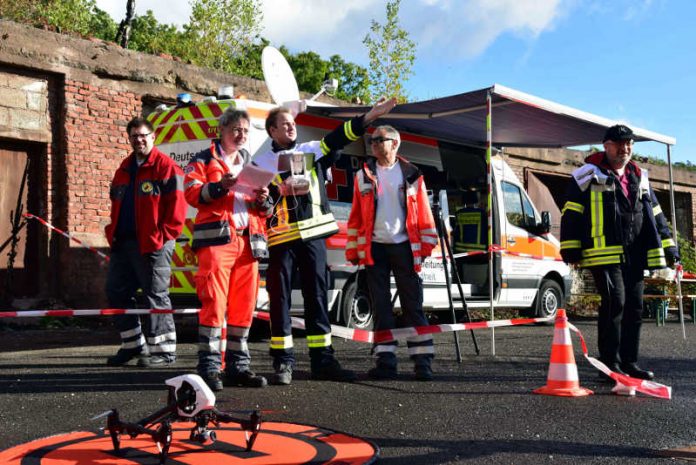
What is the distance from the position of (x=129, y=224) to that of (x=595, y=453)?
4.33 meters

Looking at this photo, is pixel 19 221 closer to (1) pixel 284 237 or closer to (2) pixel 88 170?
(2) pixel 88 170

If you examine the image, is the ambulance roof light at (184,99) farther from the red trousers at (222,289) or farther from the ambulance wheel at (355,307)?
the red trousers at (222,289)

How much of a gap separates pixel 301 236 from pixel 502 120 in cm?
433

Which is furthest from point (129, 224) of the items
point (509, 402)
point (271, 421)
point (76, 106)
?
point (76, 106)

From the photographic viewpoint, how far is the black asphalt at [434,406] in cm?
384

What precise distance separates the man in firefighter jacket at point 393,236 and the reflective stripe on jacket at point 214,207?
3.46 feet

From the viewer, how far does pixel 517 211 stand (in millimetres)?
11547

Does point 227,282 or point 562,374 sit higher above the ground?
point 227,282

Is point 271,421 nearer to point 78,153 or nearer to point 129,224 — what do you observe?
point 129,224

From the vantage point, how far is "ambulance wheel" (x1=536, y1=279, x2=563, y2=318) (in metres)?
12.1

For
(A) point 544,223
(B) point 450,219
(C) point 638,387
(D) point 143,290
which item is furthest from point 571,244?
(A) point 544,223

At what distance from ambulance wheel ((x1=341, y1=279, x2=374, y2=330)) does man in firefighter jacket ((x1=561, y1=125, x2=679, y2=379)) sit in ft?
10.1

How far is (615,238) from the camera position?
6.01 m

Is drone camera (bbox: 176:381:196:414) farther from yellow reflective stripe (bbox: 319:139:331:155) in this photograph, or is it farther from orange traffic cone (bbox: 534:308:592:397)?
orange traffic cone (bbox: 534:308:592:397)
